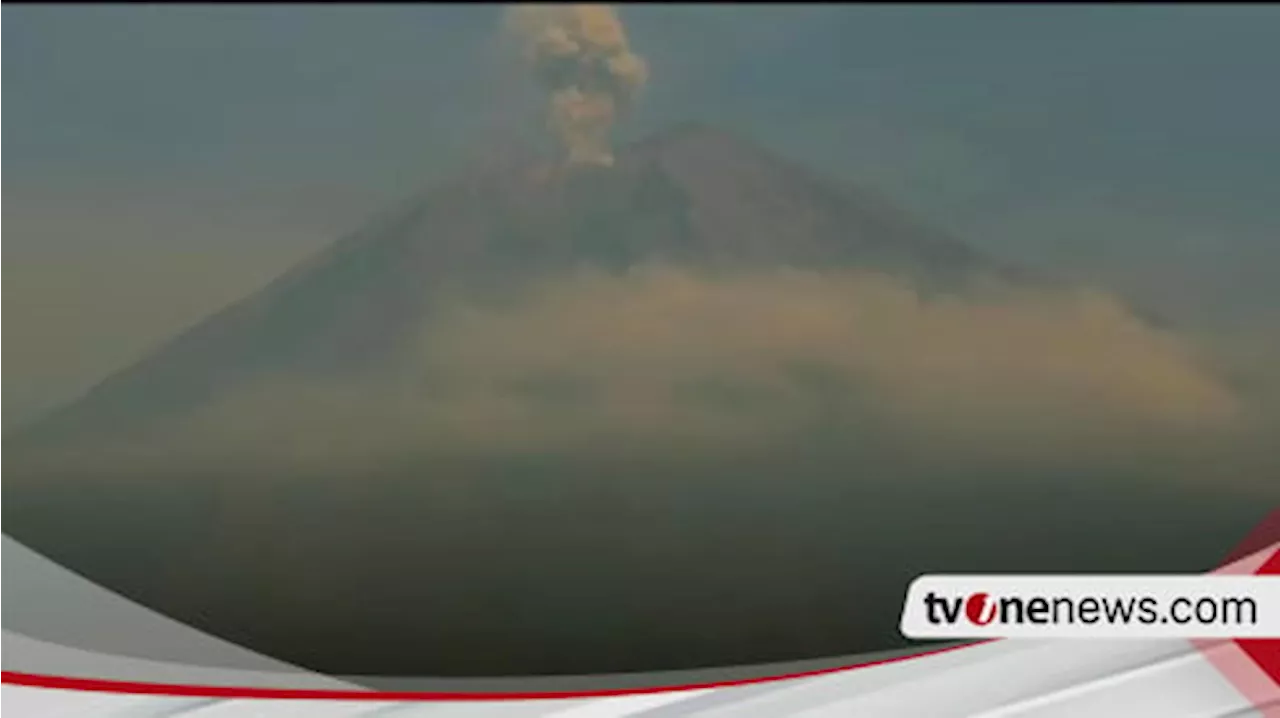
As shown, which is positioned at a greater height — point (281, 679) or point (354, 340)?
point (354, 340)

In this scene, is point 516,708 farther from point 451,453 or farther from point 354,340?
point 354,340

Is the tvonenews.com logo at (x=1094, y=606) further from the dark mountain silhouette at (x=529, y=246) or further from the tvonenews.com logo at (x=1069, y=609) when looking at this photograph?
the dark mountain silhouette at (x=529, y=246)

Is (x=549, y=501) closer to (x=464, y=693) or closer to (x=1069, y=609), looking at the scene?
(x=464, y=693)

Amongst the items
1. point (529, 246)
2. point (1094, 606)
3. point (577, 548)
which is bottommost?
point (1094, 606)

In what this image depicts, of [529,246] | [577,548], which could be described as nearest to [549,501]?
[577,548]

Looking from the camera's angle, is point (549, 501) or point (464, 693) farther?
point (464, 693)

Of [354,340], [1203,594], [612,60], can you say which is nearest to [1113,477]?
[1203,594]

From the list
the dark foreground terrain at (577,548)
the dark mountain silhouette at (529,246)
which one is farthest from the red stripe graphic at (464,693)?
the dark mountain silhouette at (529,246)

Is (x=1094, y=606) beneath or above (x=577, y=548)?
beneath
